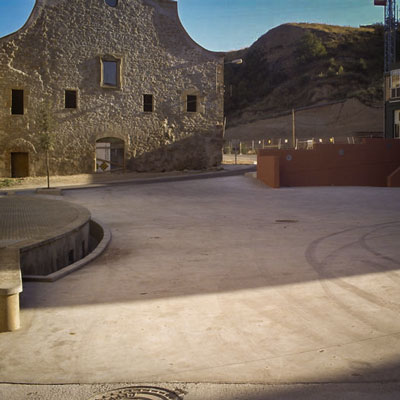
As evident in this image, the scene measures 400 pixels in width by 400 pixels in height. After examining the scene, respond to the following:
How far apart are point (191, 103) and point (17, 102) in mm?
10007

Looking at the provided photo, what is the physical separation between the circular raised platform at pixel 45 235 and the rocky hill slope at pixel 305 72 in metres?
59.6

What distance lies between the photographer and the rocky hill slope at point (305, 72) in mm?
76812

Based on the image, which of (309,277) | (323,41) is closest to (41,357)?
(309,277)

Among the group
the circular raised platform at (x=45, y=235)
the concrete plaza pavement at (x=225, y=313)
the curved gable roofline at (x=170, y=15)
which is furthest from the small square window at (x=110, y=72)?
the concrete plaza pavement at (x=225, y=313)

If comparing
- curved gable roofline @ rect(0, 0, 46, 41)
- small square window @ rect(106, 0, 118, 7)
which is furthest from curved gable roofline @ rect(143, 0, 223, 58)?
curved gable roofline @ rect(0, 0, 46, 41)

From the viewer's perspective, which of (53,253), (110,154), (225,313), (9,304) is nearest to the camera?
(9,304)

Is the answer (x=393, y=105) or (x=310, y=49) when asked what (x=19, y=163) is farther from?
(x=310, y=49)

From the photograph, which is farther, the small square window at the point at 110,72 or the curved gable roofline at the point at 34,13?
the small square window at the point at 110,72

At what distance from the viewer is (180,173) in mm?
31219

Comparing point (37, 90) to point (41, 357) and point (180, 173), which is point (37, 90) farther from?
point (41, 357)

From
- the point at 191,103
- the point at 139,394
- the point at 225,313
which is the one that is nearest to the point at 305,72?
the point at 191,103

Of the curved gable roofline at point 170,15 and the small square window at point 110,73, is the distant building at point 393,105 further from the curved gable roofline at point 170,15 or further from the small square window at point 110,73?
the small square window at point 110,73

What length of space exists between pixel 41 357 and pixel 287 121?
72564 millimetres

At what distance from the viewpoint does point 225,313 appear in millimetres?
5699
